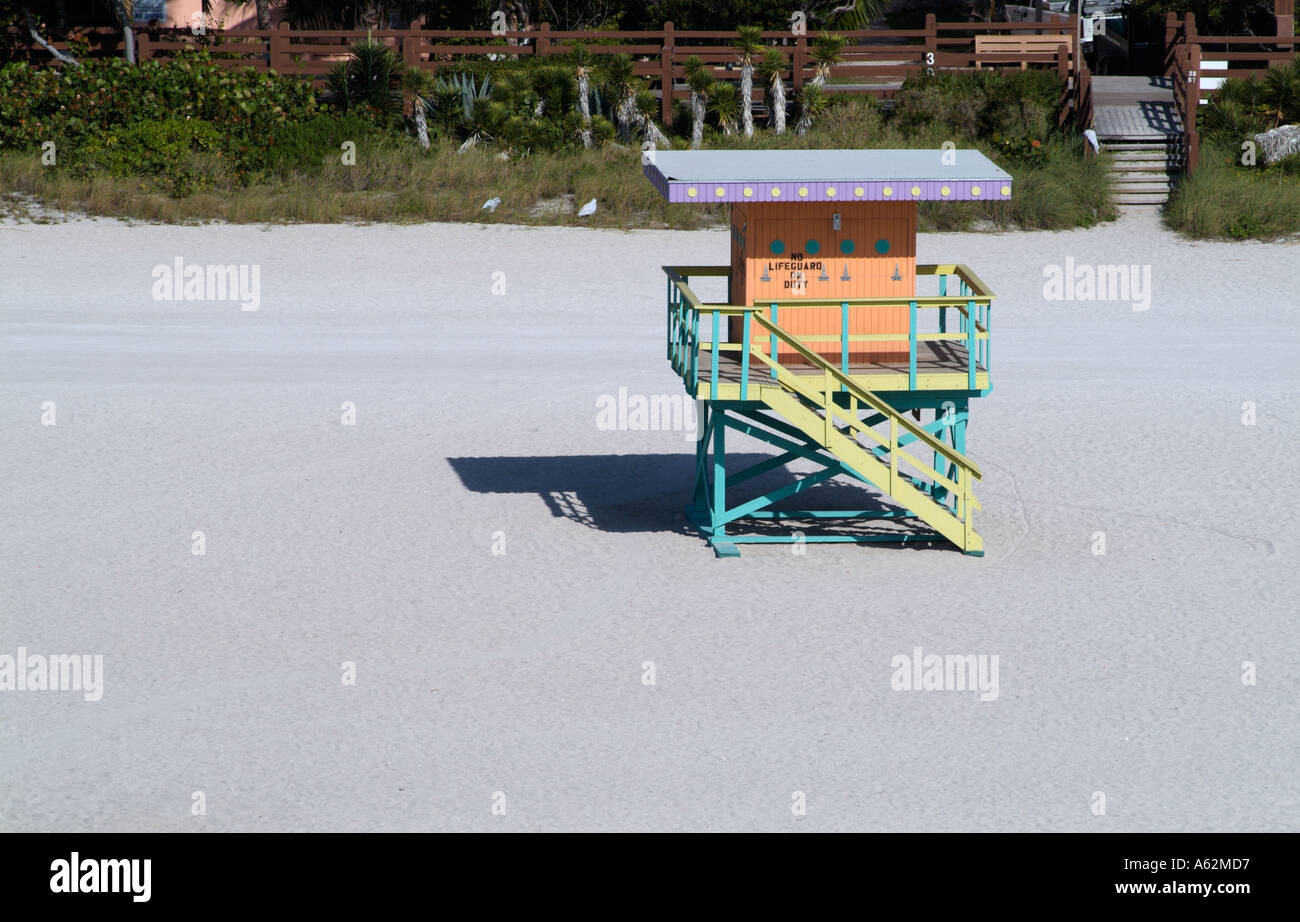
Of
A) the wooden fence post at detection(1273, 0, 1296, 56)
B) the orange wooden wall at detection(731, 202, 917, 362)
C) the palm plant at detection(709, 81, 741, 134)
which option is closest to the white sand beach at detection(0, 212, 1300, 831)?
the orange wooden wall at detection(731, 202, 917, 362)

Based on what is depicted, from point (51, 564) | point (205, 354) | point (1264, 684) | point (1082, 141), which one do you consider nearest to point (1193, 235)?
point (1082, 141)

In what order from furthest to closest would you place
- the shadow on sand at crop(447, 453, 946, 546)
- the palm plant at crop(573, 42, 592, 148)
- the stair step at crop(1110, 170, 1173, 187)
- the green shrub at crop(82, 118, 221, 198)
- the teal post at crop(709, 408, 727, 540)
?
the palm plant at crop(573, 42, 592, 148), the stair step at crop(1110, 170, 1173, 187), the green shrub at crop(82, 118, 221, 198), the shadow on sand at crop(447, 453, 946, 546), the teal post at crop(709, 408, 727, 540)

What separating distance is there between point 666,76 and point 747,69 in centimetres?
184

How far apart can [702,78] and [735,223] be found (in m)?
18.8

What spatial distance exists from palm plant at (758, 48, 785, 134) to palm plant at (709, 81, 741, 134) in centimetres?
65

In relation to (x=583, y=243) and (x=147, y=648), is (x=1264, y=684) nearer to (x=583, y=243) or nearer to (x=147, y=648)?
(x=147, y=648)

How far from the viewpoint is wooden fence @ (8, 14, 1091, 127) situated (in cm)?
3459

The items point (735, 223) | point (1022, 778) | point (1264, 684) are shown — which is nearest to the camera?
point (1022, 778)

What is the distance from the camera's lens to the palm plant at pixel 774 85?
33.5 metres

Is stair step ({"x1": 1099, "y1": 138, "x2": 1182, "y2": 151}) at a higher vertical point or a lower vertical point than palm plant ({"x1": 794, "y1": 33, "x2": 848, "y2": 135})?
lower

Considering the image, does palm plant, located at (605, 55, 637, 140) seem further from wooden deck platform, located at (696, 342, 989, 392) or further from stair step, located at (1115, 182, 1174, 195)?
wooden deck platform, located at (696, 342, 989, 392)

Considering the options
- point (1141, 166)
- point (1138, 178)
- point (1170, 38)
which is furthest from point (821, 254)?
point (1170, 38)

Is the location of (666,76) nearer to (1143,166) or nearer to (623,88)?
(623,88)

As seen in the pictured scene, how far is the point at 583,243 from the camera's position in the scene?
29453 mm
